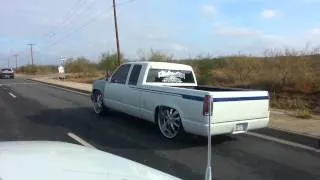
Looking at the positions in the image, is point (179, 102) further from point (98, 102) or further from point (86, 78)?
point (86, 78)

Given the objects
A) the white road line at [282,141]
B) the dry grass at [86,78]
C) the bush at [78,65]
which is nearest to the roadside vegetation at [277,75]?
the white road line at [282,141]

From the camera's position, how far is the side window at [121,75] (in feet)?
44.7

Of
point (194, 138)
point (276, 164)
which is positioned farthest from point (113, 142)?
point (276, 164)

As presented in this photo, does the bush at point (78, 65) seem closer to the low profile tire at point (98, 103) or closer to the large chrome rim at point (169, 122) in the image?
the low profile tire at point (98, 103)

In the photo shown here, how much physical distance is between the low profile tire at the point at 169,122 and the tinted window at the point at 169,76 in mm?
1538

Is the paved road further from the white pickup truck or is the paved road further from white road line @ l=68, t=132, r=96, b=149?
the white pickup truck

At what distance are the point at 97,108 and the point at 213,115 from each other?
21.4 ft

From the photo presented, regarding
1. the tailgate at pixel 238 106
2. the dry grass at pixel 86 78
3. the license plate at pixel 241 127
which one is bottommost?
the dry grass at pixel 86 78

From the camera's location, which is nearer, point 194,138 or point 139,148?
point 139,148

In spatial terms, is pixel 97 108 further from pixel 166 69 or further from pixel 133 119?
pixel 166 69

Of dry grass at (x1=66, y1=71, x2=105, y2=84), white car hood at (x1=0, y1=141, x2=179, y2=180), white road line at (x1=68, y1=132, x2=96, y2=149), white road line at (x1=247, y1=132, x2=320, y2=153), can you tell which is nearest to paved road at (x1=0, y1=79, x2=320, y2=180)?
white road line at (x1=68, y1=132, x2=96, y2=149)

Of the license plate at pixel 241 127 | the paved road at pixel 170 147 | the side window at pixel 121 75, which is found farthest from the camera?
the side window at pixel 121 75

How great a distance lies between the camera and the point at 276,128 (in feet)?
38.5

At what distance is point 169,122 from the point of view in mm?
11102
